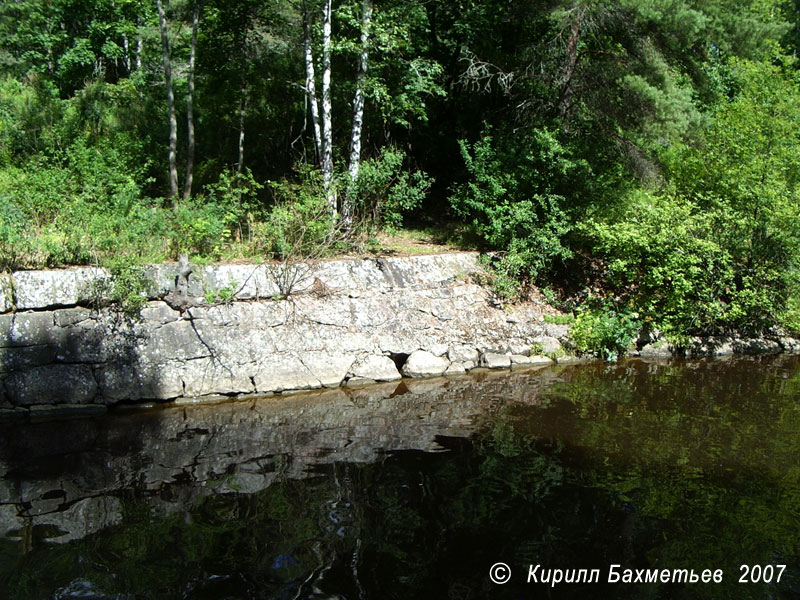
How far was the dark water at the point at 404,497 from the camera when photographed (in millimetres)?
4918

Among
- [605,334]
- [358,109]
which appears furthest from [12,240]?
[605,334]

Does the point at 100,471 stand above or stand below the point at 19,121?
below

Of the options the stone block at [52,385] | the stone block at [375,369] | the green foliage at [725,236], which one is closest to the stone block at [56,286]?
the stone block at [52,385]

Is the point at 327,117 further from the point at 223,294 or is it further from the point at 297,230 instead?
the point at 223,294

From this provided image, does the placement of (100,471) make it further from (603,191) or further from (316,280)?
(603,191)

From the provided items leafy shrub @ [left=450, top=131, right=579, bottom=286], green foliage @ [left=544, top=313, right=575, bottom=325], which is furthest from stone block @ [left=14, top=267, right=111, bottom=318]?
green foliage @ [left=544, top=313, right=575, bottom=325]

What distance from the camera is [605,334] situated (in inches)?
489

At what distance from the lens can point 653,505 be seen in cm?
612

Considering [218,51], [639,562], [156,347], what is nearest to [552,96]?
[218,51]

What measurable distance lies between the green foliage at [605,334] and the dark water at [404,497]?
2.72 metres

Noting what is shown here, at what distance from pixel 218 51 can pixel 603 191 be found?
1038 centimetres

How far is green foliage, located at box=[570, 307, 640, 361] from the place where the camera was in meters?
12.4

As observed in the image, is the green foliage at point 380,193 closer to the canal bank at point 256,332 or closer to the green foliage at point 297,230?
the green foliage at point 297,230

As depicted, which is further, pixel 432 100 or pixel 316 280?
pixel 432 100
